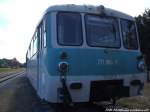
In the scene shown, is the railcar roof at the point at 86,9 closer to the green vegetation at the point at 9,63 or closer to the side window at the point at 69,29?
the side window at the point at 69,29

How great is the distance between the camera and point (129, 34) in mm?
11422

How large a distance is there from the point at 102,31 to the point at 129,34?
116 cm

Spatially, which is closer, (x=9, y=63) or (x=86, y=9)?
(x=86, y=9)

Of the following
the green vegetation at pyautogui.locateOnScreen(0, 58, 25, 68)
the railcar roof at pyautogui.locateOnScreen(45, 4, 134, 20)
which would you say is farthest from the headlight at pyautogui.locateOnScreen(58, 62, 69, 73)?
the green vegetation at pyautogui.locateOnScreen(0, 58, 25, 68)

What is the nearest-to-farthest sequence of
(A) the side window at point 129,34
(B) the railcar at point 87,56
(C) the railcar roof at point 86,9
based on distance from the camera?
(B) the railcar at point 87,56 → (C) the railcar roof at point 86,9 → (A) the side window at point 129,34

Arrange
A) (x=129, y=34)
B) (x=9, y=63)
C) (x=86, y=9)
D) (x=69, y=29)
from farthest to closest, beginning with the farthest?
1. (x=9, y=63)
2. (x=129, y=34)
3. (x=86, y=9)
4. (x=69, y=29)

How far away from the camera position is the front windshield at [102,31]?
34.5ft

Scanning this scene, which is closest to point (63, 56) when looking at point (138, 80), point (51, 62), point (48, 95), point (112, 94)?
point (51, 62)

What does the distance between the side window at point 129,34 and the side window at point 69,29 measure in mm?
1509

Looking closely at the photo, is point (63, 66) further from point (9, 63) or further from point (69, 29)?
point (9, 63)

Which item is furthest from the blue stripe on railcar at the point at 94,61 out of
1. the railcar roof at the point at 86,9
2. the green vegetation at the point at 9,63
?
the green vegetation at the point at 9,63

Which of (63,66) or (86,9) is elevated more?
(86,9)

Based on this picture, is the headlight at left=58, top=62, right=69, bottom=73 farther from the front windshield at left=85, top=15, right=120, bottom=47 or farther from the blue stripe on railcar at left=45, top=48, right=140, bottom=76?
the front windshield at left=85, top=15, right=120, bottom=47

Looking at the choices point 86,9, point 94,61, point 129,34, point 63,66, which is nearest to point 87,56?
point 94,61
